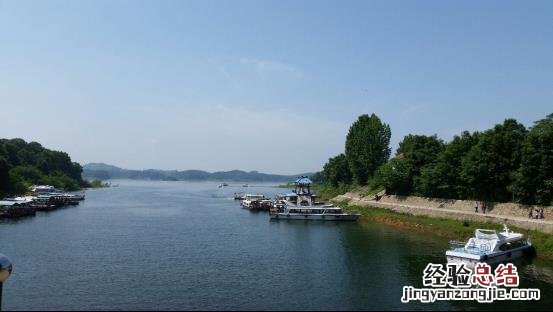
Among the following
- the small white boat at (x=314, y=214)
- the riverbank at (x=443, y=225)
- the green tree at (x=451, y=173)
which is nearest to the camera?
the riverbank at (x=443, y=225)

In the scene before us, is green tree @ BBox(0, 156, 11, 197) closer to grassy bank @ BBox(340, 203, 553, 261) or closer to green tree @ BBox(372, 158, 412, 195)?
grassy bank @ BBox(340, 203, 553, 261)

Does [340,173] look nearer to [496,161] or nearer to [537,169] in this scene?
[496,161]

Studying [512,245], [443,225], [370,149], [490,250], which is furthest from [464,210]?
[370,149]

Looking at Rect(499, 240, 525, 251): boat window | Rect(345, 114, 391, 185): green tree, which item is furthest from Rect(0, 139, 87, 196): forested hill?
Rect(499, 240, 525, 251): boat window

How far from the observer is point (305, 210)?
3489 inches

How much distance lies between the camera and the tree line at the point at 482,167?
55781 millimetres

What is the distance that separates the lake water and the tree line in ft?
39.8

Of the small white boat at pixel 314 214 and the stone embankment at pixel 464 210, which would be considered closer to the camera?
the stone embankment at pixel 464 210

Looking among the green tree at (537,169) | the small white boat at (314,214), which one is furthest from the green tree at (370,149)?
the green tree at (537,169)

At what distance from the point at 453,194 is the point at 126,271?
175ft

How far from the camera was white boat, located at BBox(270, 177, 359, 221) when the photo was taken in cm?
8388

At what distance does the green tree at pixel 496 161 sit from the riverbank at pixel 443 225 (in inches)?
267

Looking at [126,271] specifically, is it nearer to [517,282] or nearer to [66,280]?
[66,280]

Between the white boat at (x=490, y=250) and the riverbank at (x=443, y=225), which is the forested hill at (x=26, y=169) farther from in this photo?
the white boat at (x=490, y=250)
